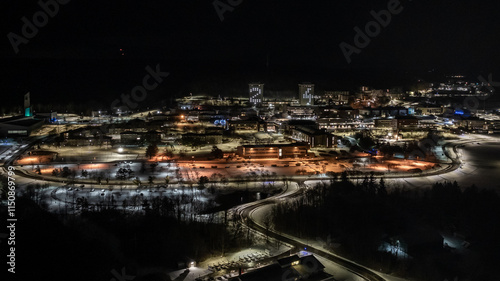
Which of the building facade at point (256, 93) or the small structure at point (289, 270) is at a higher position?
the building facade at point (256, 93)

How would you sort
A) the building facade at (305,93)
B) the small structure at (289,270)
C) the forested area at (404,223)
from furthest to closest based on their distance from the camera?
the building facade at (305,93)
the forested area at (404,223)
the small structure at (289,270)

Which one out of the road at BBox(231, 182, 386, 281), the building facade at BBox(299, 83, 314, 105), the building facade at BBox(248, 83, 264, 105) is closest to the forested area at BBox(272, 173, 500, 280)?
the road at BBox(231, 182, 386, 281)

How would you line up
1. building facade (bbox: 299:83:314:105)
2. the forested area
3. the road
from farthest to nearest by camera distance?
1. building facade (bbox: 299:83:314:105)
2. the forested area
3. the road

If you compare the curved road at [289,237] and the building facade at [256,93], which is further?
the building facade at [256,93]

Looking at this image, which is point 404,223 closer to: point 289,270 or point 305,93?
point 289,270

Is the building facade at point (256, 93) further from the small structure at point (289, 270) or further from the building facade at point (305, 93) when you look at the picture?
the small structure at point (289, 270)

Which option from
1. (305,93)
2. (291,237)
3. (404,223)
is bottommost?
(291,237)

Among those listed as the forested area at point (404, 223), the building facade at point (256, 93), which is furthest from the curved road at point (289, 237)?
the building facade at point (256, 93)

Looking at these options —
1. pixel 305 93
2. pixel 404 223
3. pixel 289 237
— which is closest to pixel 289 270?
pixel 289 237

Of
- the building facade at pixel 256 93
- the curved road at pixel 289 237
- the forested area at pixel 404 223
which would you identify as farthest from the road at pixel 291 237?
the building facade at pixel 256 93

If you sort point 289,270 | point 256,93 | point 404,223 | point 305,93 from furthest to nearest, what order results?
1. point 256,93
2. point 305,93
3. point 404,223
4. point 289,270

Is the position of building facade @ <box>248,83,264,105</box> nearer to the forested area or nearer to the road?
the road

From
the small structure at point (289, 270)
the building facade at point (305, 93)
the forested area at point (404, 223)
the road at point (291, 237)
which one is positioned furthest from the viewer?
the building facade at point (305, 93)
